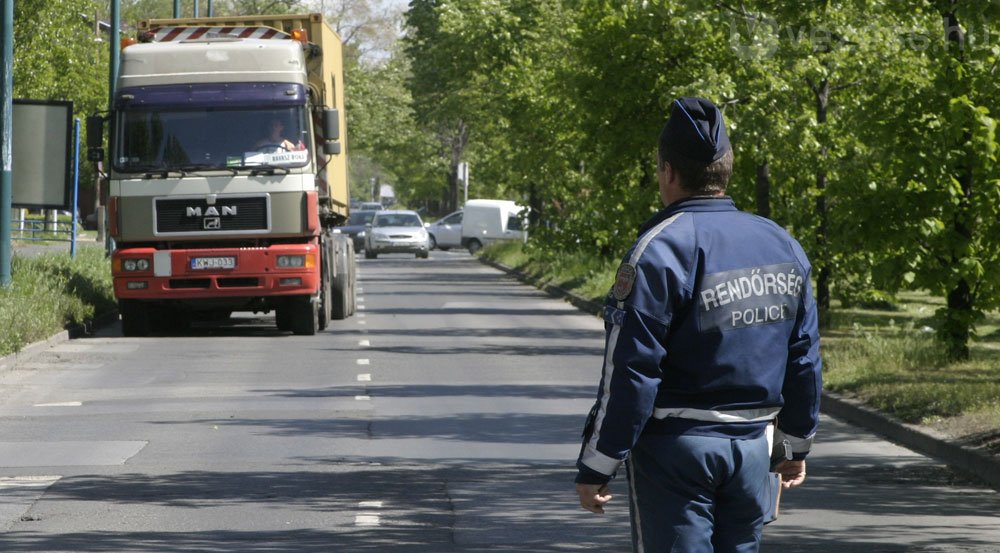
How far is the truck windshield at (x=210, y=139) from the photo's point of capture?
20.2 metres

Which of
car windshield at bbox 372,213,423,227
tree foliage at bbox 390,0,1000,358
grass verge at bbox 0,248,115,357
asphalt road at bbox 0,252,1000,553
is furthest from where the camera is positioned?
car windshield at bbox 372,213,423,227

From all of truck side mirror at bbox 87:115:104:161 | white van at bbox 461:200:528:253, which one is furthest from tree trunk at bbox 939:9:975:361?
white van at bbox 461:200:528:253

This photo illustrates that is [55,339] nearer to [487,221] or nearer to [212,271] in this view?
[212,271]

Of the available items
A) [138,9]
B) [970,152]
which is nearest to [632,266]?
[970,152]

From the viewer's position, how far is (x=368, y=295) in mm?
32594

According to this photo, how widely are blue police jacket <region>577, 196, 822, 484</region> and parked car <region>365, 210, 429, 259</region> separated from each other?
170 feet

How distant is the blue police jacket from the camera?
424 centimetres

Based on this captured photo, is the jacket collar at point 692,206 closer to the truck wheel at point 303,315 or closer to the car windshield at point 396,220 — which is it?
the truck wheel at point 303,315

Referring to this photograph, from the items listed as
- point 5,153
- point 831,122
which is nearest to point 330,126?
point 5,153

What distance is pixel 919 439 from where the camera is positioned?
452 inches

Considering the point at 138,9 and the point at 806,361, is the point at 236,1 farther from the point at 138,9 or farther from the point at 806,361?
the point at 806,361

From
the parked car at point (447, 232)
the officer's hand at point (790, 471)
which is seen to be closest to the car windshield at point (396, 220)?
the parked car at point (447, 232)

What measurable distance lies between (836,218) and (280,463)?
281 inches

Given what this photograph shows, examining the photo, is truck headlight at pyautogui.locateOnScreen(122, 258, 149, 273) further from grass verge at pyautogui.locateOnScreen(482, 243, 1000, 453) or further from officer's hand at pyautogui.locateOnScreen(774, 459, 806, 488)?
officer's hand at pyautogui.locateOnScreen(774, 459, 806, 488)
